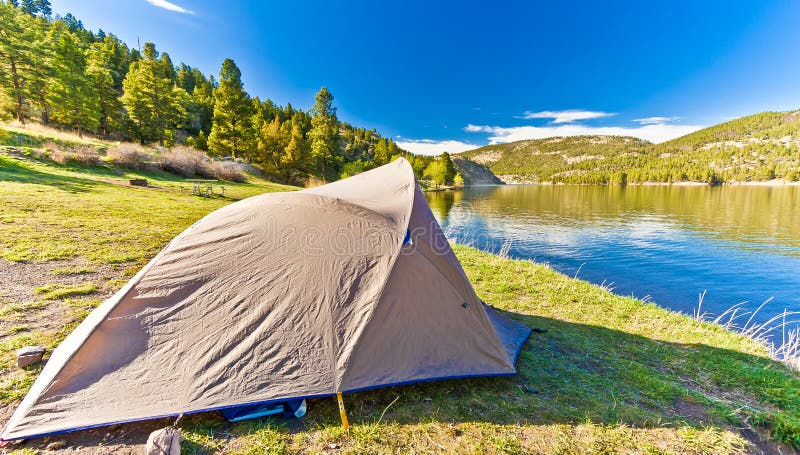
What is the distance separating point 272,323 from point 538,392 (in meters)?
3.44

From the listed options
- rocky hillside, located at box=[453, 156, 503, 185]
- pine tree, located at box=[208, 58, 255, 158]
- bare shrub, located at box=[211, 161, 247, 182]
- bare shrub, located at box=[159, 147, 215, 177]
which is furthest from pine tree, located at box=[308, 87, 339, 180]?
rocky hillside, located at box=[453, 156, 503, 185]

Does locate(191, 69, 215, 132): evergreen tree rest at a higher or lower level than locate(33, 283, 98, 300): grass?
higher

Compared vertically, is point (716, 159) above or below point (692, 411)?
above

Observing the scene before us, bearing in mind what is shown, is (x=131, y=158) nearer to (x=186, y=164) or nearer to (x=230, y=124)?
(x=186, y=164)

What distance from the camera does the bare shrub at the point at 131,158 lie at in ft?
75.6

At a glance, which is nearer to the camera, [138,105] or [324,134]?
[138,105]

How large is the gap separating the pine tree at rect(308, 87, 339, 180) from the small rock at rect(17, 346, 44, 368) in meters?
48.3

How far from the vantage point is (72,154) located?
20.3m

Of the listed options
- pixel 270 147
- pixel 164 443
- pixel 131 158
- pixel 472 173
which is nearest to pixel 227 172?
pixel 131 158

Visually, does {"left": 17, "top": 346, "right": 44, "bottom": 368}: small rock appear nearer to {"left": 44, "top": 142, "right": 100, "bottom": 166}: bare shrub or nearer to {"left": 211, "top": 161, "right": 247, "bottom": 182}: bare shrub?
{"left": 44, "top": 142, "right": 100, "bottom": 166}: bare shrub

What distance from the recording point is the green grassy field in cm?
303

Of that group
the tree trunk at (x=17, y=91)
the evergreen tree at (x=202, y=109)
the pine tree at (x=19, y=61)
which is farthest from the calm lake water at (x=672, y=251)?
the evergreen tree at (x=202, y=109)

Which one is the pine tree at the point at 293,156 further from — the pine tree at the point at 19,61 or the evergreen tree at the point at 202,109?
the pine tree at the point at 19,61

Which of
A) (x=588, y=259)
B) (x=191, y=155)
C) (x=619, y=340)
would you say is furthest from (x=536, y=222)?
(x=191, y=155)
